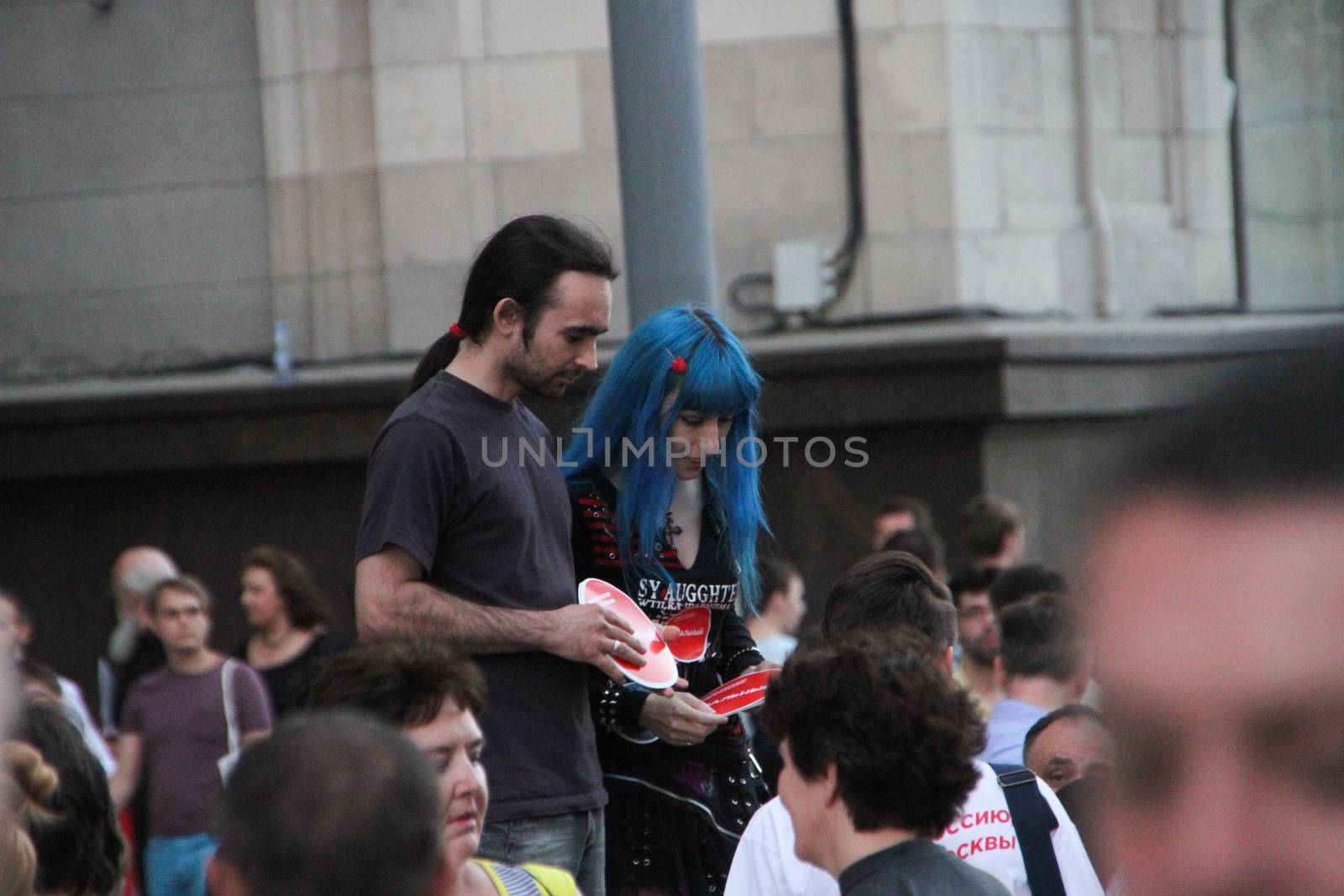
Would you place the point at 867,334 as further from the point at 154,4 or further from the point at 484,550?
the point at 484,550

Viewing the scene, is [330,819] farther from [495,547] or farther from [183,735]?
[183,735]

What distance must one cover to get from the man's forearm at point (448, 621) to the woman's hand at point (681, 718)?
340 millimetres

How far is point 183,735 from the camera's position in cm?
727

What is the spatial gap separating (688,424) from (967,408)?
4.87 m

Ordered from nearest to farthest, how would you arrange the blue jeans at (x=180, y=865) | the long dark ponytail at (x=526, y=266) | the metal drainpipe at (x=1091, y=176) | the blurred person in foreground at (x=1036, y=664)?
the long dark ponytail at (x=526, y=266) < the blurred person in foreground at (x=1036, y=664) < the blue jeans at (x=180, y=865) < the metal drainpipe at (x=1091, y=176)

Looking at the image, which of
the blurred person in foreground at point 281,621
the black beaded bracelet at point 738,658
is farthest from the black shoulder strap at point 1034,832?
the blurred person in foreground at point 281,621

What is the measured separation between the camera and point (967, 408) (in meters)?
8.77

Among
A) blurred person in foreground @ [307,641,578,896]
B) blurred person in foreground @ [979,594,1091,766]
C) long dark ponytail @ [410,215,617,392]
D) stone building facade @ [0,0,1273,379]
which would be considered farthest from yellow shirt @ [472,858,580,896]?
stone building facade @ [0,0,1273,379]

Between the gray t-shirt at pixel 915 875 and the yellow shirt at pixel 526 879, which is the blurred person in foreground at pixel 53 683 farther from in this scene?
the gray t-shirt at pixel 915 875

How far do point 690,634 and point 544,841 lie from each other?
0.68 meters

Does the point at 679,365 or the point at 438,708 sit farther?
the point at 679,365

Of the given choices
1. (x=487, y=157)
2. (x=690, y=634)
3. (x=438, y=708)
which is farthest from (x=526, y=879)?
(x=487, y=157)

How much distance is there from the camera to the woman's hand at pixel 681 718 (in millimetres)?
3791

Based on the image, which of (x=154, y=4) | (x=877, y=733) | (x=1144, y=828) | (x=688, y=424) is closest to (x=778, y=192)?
(x=154, y=4)
